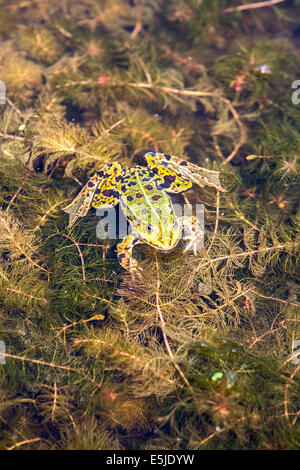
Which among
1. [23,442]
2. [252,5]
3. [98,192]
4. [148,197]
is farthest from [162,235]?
[252,5]

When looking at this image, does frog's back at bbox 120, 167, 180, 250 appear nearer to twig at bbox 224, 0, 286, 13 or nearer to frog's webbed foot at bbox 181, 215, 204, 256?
frog's webbed foot at bbox 181, 215, 204, 256

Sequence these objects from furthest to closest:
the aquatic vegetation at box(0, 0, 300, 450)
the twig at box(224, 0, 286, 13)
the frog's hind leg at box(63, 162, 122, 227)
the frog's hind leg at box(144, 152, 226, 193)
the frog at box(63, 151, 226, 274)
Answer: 1. the twig at box(224, 0, 286, 13)
2. the frog's hind leg at box(144, 152, 226, 193)
3. the frog's hind leg at box(63, 162, 122, 227)
4. the frog at box(63, 151, 226, 274)
5. the aquatic vegetation at box(0, 0, 300, 450)

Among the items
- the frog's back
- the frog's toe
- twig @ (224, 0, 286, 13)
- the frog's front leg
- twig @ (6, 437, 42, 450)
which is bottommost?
twig @ (6, 437, 42, 450)

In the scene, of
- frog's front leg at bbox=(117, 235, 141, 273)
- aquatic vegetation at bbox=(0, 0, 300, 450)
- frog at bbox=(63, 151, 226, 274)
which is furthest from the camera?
frog at bbox=(63, 151, 226, 274)

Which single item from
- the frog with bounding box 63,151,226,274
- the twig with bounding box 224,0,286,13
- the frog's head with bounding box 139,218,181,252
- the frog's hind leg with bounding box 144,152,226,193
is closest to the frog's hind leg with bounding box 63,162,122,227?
the frog with bounding box 63,151,226,274

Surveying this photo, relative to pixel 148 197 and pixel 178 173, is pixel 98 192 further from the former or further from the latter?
pixel 178 173

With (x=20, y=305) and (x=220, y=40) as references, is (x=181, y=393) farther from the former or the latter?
(x=220, y=40)

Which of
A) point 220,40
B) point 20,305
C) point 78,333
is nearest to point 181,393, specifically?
point 78,333
